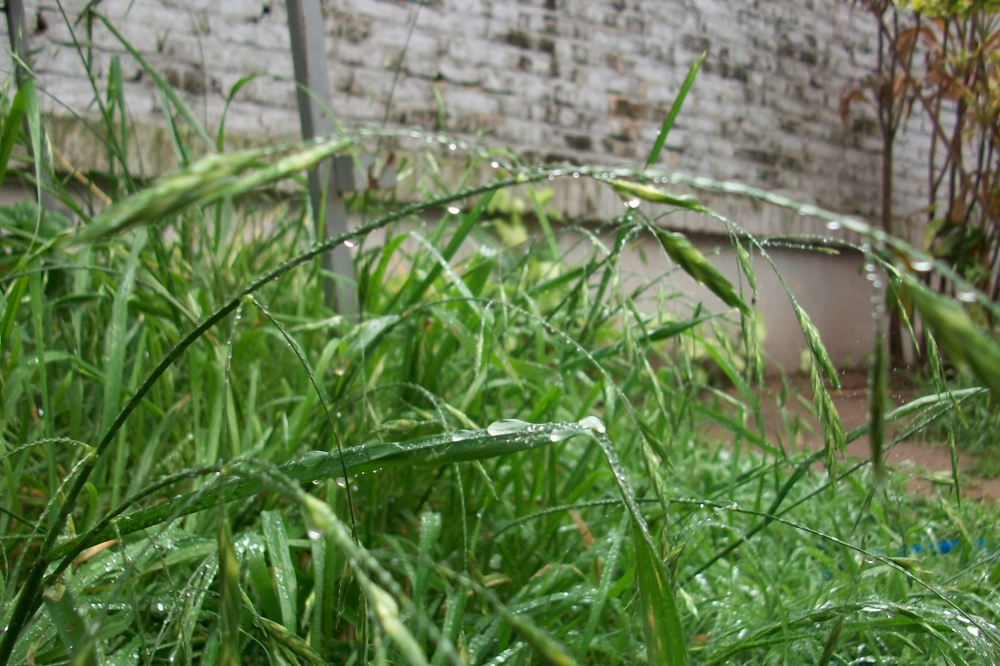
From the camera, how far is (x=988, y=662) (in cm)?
43

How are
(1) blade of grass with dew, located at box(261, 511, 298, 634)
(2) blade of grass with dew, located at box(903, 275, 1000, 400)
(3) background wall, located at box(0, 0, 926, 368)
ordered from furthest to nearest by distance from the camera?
(3) background wall, located at box(0, 0, 926, 368) → (1) blade of grass with dew, located at box(261, 511, 298, 634) → (2) blade of grass with dew, located at box(903, 275, 1000, 400)

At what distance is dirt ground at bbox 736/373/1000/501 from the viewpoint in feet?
Result: 1.98

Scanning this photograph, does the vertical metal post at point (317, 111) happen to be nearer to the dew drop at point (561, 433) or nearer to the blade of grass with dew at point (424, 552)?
the blade of grass with dew at point (424, 552)

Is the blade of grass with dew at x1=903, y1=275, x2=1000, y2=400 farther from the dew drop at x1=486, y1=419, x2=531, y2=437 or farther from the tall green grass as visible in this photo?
the dew drop at x1=486, y1=419, x2=531, y2=437

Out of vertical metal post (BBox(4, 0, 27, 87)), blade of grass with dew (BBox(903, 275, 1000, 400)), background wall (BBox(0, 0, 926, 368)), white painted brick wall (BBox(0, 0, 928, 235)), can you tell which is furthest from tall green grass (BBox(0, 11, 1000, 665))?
white painted brick wall (BBox(0, 0, 928, 235))

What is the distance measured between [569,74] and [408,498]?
253cm

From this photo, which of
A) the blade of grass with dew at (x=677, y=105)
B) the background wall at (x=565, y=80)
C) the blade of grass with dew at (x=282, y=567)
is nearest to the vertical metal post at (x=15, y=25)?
the background wall at (x=565, y=80)

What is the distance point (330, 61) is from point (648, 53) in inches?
61.2

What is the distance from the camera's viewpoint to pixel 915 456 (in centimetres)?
71

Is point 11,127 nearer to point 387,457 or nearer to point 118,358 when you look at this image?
point 118,358

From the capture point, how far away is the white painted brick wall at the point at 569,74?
6.46 feet

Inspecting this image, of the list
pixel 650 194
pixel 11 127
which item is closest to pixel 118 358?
Answer: pixel 11 127

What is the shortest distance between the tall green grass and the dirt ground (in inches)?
0.9

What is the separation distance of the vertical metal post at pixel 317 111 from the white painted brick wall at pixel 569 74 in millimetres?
221
